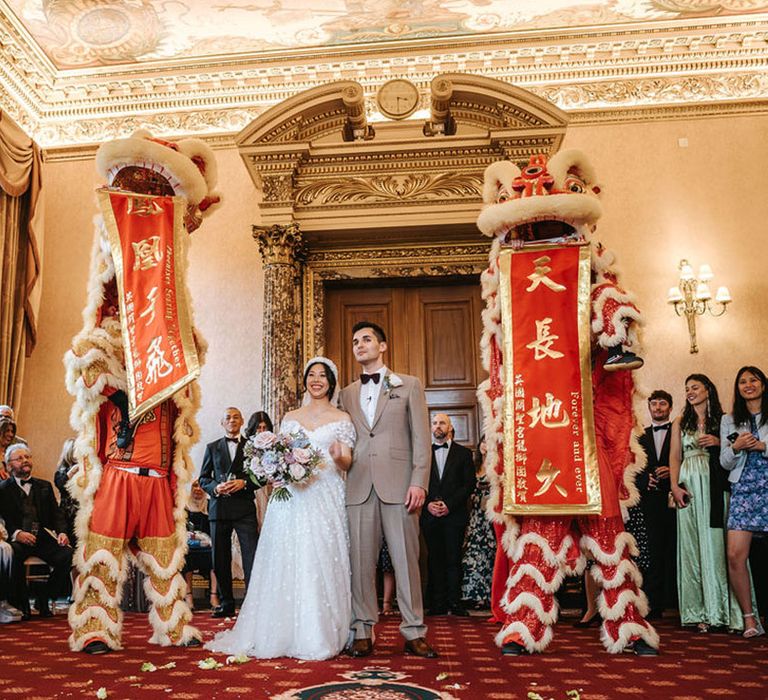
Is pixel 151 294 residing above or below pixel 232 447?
above

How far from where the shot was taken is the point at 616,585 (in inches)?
136

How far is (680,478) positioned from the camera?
4984mm

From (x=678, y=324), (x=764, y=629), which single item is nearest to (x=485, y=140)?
(x=678, y=324)

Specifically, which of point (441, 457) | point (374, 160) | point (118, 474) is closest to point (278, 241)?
point (374, 160)

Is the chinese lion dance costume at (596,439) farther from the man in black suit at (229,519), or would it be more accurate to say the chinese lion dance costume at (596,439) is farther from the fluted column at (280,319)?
the fluted column at (280,319)

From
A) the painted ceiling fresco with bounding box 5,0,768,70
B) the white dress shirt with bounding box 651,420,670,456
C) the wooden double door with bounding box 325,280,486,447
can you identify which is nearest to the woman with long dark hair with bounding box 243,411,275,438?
the wooden double door with bounding box 325,280,486,447

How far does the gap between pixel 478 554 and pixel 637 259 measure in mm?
3380

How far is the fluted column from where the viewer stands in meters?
6.31

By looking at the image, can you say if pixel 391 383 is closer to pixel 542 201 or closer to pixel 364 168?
pixel 542 201

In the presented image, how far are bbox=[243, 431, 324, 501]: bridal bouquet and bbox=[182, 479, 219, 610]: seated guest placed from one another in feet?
7.66

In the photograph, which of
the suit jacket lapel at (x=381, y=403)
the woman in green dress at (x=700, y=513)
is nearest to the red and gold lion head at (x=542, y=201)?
the suit jacket lapel at (x=381, y=403)

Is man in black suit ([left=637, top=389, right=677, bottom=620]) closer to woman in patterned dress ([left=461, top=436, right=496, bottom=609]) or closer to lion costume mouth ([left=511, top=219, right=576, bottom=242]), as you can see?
woman in patterned dress ([left=461, top=436, right=496, bottom=609])

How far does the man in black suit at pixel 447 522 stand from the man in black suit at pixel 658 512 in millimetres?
1281

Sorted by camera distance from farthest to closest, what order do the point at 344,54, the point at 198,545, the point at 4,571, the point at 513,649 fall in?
the point at 344,54, the point at 198,545, the point at 4,571, the point at 513,649
